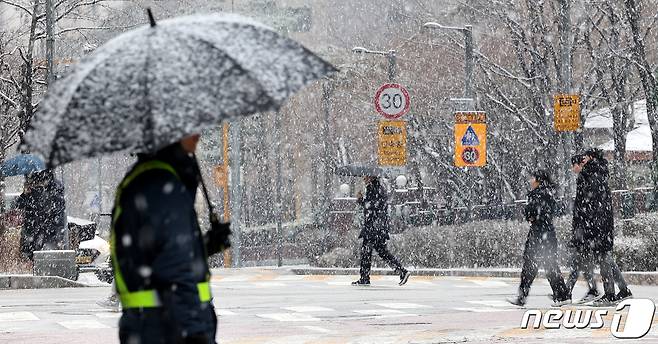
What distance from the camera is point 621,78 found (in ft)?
114

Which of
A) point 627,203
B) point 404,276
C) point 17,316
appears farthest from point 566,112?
point 17,316

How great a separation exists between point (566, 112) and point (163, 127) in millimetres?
22633

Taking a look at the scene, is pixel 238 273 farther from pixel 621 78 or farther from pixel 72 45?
pixel 72 45

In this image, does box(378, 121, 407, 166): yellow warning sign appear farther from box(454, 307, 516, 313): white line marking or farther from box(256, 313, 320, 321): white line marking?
box(256, 313, 320, 321): white line marking

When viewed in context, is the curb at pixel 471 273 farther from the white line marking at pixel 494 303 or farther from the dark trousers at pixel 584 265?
the dark trousers at pixel 584 265

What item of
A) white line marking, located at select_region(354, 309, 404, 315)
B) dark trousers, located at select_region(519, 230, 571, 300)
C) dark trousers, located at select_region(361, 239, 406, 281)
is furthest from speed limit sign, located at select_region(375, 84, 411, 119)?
dark trousers, located at select_region(519, 230, 571, 300)

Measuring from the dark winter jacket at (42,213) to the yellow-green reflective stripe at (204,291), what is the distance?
813 inches

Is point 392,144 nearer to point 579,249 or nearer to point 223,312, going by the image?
point 223,312

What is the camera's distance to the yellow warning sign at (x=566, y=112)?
1059 inches

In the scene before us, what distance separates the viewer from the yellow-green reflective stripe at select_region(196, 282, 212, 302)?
5.01 metres

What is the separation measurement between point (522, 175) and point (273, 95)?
123 ft

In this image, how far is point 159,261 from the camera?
4883mm

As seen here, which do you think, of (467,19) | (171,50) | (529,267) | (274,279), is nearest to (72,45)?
(467,19)

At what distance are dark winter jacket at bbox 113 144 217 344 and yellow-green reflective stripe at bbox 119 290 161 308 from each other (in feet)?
0.06
